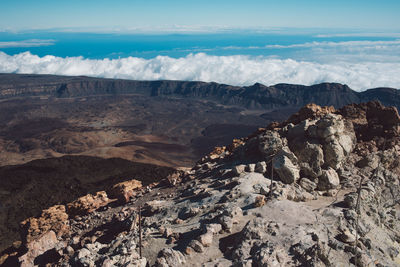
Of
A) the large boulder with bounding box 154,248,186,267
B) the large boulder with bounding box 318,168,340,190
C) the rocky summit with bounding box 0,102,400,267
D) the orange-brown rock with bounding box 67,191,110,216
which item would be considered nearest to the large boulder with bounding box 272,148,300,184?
the rocky summit with bounding box 0,102,400,267

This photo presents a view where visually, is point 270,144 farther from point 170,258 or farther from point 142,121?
point 142,121

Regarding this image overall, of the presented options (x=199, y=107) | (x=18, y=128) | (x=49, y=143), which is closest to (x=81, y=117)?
(x=18, y=128)

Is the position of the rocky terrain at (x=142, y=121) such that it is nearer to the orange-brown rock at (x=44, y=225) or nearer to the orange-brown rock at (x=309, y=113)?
the orange-brown rock at (x=309, y=113)

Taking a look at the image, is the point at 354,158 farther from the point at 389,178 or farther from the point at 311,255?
the point at 311,255

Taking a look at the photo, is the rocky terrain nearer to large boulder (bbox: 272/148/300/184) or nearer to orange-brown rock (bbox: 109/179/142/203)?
orange-brown rock (bbox: 109/179/142/203)

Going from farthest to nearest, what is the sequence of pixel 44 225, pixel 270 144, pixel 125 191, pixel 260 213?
pixel 125 191 < pixel 44 225 < pixel 270 144 < pixel 260 213

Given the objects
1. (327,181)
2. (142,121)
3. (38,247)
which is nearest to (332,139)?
(327,181)

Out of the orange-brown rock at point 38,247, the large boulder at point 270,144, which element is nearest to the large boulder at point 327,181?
the large boulder at point 270,144

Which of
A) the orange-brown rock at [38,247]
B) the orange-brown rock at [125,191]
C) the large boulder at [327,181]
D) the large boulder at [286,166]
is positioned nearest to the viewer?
the orange-brown rock at [38,247]
